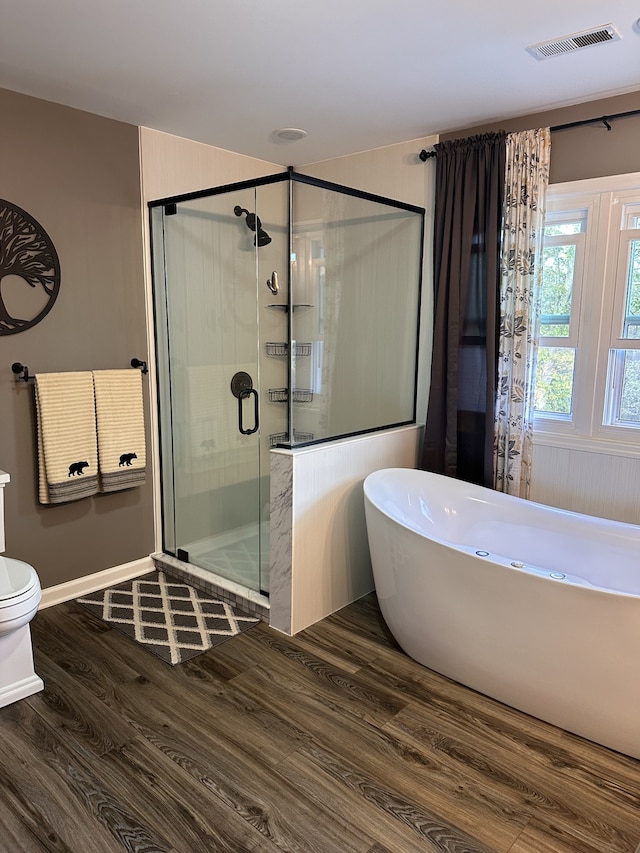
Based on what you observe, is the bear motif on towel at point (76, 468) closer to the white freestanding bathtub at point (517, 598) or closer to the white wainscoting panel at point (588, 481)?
the white freestanding bathtub at point (517, 598)

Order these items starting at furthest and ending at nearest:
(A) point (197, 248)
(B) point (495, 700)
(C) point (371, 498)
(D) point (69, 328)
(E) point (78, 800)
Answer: (A) point (197, 248)
(D) point (69, 328)
(C) point (371, 498)
(B) point (495, 700)
(E) point (78, 800)

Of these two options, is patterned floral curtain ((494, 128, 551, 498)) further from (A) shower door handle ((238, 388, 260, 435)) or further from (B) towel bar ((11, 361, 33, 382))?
(B) towel bar ((11, 361, 33, 382))

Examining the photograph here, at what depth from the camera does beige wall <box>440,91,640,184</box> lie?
2768mm

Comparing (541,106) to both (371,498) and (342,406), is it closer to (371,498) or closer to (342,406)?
(342,406)

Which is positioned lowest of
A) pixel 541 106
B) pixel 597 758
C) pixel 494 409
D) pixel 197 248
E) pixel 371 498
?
pixel 597 758

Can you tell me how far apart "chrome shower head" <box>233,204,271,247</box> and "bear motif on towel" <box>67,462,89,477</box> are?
1455 millimetres

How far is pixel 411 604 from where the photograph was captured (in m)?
2.58

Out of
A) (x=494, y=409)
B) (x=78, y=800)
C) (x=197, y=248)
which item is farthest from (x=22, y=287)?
(x=494, y=409)

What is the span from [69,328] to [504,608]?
97.7 inches

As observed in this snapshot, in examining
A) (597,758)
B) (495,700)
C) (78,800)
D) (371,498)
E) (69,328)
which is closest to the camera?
(78,800)

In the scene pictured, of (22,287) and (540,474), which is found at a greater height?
(22,287)

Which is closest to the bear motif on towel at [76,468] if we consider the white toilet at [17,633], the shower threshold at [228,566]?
the white toilet at [17,633]

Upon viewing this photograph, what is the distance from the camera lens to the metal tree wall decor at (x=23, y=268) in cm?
283

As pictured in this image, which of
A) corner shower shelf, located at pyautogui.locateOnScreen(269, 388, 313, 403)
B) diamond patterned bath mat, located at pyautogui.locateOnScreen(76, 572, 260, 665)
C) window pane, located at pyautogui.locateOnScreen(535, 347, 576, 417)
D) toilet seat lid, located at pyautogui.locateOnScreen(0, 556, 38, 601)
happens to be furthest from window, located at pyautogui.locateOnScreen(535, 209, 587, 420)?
toilet seat lid, located at pyautogui.locateOnScreen(0, 556, 38, 601)
